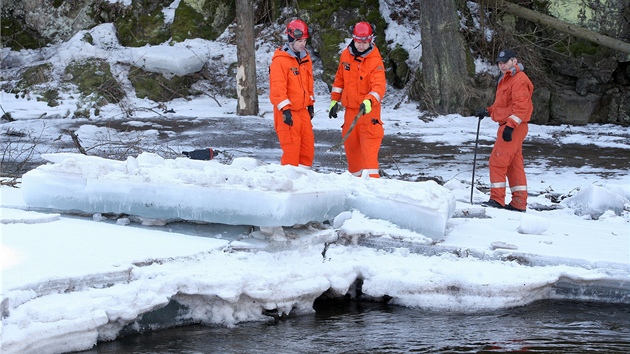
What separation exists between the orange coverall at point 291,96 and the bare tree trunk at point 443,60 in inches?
244

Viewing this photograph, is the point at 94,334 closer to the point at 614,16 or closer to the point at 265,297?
the point at 265,297

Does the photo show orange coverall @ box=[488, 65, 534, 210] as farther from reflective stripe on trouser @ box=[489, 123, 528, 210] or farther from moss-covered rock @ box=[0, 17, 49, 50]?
moss-covered rock @ box=[0, 17, 49, 50]

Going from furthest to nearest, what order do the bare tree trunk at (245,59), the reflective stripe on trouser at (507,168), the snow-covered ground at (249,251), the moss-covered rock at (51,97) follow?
the moss-covered rock at (51,97) → the bare tree trunk at (245,59) → the reflective stripe on trouser at (507,168) → the snow-covered ground at (249,251)

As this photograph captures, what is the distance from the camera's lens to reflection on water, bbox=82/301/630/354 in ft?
14.1

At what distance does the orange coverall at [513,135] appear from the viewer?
24.2ft

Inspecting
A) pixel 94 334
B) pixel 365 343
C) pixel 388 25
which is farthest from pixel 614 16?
pixel 94 334

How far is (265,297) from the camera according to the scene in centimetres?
463

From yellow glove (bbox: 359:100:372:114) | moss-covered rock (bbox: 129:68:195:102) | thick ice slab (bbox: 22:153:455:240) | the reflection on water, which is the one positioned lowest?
the reflection on water

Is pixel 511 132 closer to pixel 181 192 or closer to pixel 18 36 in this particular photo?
pixel 181 192

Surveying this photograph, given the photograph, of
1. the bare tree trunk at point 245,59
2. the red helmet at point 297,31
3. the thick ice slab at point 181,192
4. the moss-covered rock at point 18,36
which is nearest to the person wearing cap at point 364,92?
the red helmet at point 297,31

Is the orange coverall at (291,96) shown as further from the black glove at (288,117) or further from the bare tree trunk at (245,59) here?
the bare tree trunk at (245,59)

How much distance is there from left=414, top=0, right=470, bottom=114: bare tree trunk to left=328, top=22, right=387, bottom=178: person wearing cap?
590 centimetres

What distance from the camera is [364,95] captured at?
7695mm

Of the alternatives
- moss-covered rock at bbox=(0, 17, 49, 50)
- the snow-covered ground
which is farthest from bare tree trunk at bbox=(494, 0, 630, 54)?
moss-covered rock at bbox=(0, 17, 49, 50)
